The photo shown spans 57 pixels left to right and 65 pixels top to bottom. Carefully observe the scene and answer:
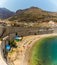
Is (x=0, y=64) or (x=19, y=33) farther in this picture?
(x=19, y=33)

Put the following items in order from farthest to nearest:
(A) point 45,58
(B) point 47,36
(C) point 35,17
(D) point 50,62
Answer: (C) point 35,17, (B) point 47,36, (A) point 45,58, (D) point 50,62

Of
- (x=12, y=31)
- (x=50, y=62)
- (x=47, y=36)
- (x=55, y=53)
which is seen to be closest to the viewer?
(x=50, y=62)

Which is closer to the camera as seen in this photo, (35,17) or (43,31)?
(43,31)

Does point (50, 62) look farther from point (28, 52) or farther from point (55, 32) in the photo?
point (55, 32)

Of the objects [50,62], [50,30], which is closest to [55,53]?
[50,62]

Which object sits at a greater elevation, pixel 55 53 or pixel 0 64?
pixel 0 64

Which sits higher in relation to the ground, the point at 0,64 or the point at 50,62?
the point at 0,64

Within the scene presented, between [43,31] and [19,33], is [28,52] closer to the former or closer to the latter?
[19,33]

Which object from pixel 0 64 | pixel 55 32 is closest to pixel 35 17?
pixel 55 32

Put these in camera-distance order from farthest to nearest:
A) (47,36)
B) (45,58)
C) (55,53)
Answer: (47,36), (55,53), (45,58)
